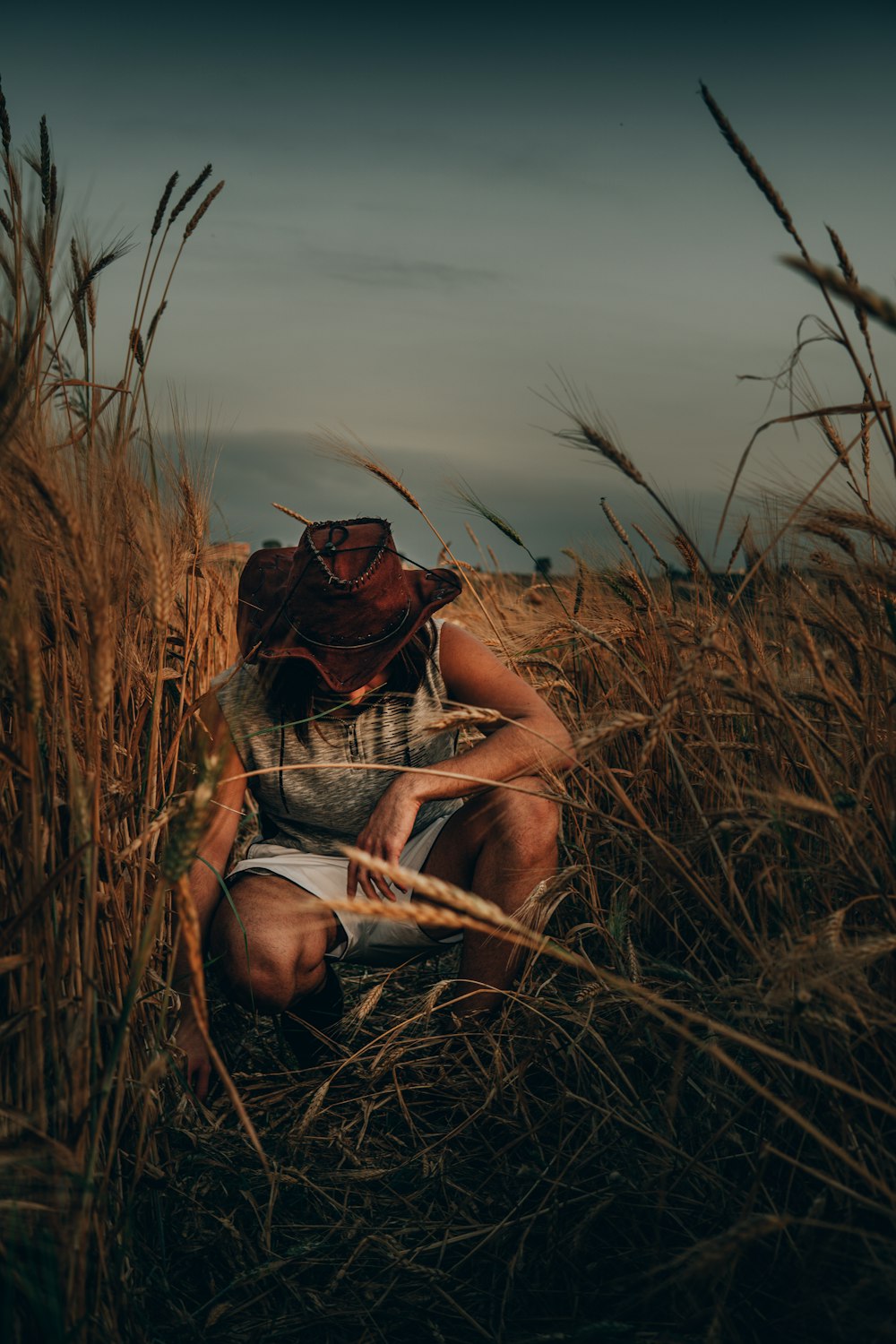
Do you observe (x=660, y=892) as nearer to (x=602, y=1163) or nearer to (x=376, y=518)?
(x=602, y=1163)

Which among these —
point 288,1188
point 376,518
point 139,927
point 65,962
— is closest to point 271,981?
point 288,1188

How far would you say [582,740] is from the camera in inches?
36.5

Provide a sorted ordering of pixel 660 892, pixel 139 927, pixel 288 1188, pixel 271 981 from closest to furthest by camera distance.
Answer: pixel 139 927
pixel 288 1188
pixel 271 981
pixel 660 892

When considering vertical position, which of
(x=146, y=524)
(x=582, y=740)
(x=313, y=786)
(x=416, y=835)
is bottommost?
(x=416, y=835)

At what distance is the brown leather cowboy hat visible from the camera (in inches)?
71.4

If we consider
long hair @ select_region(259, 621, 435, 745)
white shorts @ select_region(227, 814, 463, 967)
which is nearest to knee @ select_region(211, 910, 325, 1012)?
white shorts @ select_region(227, 814, 463, 967)

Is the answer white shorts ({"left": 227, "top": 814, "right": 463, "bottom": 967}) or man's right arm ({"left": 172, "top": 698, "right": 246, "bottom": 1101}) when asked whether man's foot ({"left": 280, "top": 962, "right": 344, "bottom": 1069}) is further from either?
man's right arm ({"left": 172, "top": 698, "right": 246, "bottom": 1101})

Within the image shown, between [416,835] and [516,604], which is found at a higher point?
[516,604]

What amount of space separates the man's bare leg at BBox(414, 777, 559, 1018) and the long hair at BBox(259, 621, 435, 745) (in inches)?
13.3

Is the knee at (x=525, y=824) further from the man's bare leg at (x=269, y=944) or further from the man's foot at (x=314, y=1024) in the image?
the man's foot at (x=314, y=1024)

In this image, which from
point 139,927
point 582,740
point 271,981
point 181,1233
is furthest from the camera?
point 271,981

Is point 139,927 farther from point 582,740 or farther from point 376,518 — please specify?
point 376,518

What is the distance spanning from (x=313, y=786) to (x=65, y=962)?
108 cm

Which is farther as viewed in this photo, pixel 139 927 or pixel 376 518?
pixel 376 518
